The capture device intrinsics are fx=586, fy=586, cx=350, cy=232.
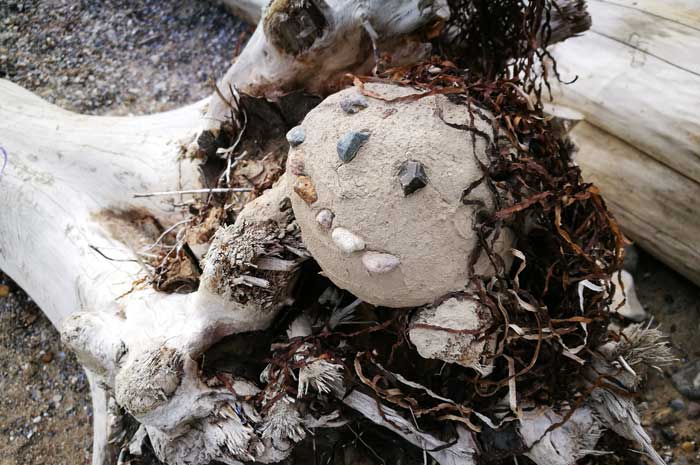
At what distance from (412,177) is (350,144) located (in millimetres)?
131

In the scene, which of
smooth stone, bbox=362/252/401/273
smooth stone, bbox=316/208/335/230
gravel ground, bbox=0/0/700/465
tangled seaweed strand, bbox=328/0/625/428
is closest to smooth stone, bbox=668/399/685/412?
gravel ground, bbox=0/0/700/465

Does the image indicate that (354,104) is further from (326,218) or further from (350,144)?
(326,218)

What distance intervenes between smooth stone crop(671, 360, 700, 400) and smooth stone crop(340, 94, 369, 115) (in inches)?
58.5

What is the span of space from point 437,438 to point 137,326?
78 centimetres

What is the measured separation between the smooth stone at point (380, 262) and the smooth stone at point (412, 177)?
0.12 m

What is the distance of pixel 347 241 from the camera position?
1065 millimetres

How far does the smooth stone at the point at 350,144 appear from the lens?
1064 mm

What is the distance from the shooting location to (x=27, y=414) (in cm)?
201

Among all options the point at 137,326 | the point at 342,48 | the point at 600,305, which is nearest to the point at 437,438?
the point at 600,305

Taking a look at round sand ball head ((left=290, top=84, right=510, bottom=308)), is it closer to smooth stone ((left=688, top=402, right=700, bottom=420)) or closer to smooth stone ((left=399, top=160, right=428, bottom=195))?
smooth stone ((left=399, top=160, right=428, bottom=195))

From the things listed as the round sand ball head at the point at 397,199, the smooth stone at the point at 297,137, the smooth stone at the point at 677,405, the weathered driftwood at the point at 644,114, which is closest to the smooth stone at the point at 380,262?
the round sand ball head at the point at 397,199

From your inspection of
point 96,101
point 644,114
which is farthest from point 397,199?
point 96,101

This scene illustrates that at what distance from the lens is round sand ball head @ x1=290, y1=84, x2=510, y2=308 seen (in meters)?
1.06

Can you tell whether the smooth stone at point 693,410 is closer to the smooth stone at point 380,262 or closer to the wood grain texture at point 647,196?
the wood grain texture at point 647,196
